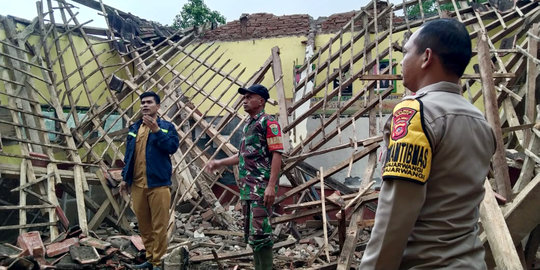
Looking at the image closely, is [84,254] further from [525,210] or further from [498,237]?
[525,210]

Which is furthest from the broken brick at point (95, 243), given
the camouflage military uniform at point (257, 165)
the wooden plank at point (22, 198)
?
the camouflage military uniform at point (257, 165)

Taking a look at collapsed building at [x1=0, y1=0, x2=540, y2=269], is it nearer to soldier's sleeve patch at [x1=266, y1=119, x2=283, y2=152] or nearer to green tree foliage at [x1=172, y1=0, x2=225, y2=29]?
soldier's sleeve patch at [x1=266, y1=119, x2=283, y2=152]

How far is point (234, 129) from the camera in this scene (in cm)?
693

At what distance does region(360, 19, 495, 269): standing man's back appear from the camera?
113 centimetres

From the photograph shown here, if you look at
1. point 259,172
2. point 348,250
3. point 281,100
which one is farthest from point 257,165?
point 281,100

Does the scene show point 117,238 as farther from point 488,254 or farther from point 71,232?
point 488,254

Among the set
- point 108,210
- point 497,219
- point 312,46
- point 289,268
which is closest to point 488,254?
point 497,219

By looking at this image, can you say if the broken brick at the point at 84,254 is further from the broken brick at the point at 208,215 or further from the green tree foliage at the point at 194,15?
the green tree foliage at the point at 194,15

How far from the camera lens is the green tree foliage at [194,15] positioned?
63.6 feet

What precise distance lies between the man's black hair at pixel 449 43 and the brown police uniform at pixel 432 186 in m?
0.10

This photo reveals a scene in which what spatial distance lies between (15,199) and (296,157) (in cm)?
399

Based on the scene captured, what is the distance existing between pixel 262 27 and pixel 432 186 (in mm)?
8564

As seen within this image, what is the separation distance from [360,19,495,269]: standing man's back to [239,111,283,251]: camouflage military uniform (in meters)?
2.13

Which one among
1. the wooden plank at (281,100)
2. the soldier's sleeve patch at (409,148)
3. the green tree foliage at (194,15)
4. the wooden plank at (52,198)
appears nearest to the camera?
the soldier's sleeve patch at (409,148)
